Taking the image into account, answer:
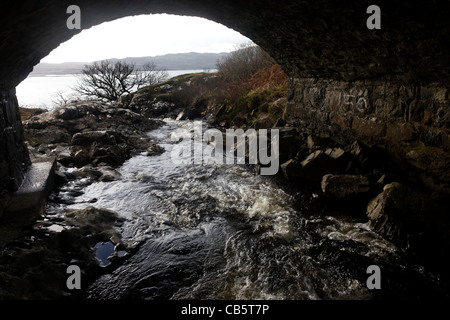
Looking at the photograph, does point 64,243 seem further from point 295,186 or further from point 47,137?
point 47,137

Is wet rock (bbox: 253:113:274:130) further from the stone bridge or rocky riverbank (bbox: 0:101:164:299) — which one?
rocky riverbank (bbox: 0:101:164:299)

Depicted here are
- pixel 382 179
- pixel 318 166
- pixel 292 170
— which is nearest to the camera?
pixel 382 179

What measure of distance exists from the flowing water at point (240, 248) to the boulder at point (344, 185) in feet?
1.73

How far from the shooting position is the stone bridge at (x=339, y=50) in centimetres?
323

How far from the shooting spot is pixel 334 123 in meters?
6.62

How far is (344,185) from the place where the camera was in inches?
203

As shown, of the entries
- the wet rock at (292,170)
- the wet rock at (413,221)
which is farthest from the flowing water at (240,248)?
the wet rock at (292,170)

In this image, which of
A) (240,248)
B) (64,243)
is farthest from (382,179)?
(64,243)

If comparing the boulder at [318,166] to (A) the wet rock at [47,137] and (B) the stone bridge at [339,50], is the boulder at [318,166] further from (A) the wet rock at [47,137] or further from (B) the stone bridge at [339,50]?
(A) the wet rock at [47,137]

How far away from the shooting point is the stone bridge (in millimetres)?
3230

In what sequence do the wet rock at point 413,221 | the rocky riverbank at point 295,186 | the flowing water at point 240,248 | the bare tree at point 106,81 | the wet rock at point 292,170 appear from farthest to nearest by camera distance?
the bare tree at point 106,81, the wet rock at point 292,170, the wet rock at point 413,221, the rocky riverbank at point 295,186, the flowing water at point 240,248

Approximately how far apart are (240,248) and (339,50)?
4.29 metres
